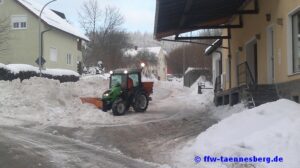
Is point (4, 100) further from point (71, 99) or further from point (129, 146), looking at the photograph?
point (129, 146)

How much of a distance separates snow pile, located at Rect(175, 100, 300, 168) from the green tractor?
34.9ft

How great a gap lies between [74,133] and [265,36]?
782cm

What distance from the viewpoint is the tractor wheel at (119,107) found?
22.0 m

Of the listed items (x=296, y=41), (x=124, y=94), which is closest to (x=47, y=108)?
(x=124, y=94)

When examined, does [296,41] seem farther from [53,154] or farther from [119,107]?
[119,107]

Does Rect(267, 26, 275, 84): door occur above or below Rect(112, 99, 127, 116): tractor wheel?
above

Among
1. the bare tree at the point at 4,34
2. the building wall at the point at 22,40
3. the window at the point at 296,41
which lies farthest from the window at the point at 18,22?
the window at the point at 296,41

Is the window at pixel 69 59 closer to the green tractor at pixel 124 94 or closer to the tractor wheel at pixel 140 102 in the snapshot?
the green tractor at pixel 124 94

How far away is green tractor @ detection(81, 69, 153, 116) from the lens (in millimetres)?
22547

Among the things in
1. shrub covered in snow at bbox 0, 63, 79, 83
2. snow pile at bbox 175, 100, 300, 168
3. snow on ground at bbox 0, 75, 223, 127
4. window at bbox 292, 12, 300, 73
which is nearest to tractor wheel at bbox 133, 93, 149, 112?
snow on ground at bbox 0, 75, 223, 127

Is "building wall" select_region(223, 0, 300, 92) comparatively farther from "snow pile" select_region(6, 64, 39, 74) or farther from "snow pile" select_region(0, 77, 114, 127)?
"snow pile" select_region(6, 64, 39, 74)

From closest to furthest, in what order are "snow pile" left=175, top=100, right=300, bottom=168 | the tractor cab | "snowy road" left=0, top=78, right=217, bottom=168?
1. "snow pile" left=175, top=100, right=300, bottom=168
2. "snowy road" left=0, top=78, right=217, bottom=168
3. the tractor cab

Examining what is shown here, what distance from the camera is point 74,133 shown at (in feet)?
52.1

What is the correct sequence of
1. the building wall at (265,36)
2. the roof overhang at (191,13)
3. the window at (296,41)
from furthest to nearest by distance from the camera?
the roof overhang at (191,13) < the building wall at (265,36) < the window at (296,41)
